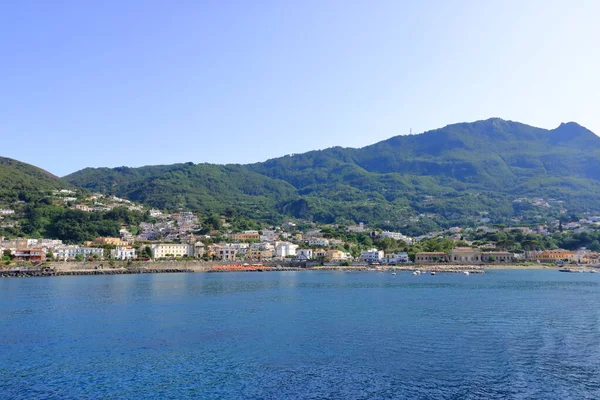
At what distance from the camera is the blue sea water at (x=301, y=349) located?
689 inches

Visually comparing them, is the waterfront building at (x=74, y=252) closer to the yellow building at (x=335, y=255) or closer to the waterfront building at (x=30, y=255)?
the waterfront building at (x=30, y=255)

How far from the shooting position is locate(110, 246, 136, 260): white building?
93.5 meters

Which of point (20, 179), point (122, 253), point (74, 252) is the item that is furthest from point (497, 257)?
point (20, 179)

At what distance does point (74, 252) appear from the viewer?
297 ft

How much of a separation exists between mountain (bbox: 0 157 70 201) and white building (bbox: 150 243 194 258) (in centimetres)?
4463

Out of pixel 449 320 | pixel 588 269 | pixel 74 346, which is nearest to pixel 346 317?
pixel 449 320

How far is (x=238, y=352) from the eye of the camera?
2261 cm

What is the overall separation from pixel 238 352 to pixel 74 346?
778 cm

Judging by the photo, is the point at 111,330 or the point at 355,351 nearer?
the point at 355,351

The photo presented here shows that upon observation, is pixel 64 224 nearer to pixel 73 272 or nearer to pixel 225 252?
pixel 73 272

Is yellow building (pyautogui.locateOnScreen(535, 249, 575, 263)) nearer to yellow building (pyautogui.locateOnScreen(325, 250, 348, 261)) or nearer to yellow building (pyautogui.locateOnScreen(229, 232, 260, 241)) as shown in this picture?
yellow building (pyautogui.locateOnScreen(325, 250, 348, 261))

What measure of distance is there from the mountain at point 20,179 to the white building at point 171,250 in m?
44.6

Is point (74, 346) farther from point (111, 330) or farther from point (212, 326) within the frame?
point (212, 326)

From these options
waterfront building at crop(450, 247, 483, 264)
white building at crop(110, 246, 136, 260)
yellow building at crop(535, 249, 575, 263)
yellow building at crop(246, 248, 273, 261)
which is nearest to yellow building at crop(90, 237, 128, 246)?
white building at crop(110, 246, 136, 260)
